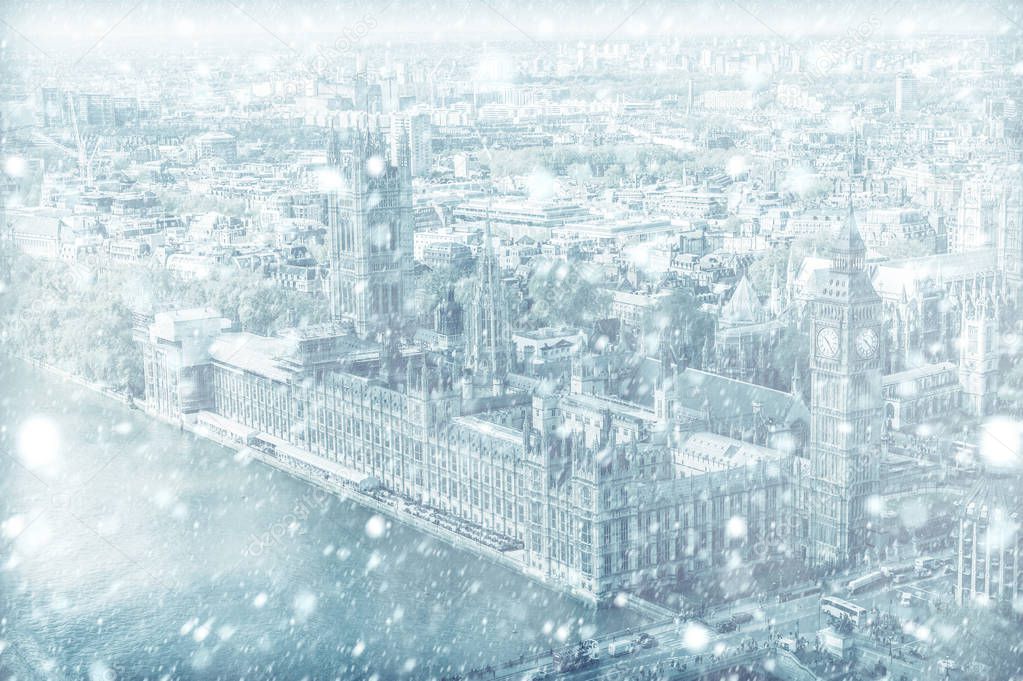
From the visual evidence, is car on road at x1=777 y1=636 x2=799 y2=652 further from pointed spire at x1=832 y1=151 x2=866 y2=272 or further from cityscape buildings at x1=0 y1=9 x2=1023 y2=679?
pointed spire at x1=832 y1=151 x2=866 y2=272

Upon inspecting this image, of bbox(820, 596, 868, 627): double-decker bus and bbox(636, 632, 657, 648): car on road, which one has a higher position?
bbox(820, 596, 868, 627): double-decker bus

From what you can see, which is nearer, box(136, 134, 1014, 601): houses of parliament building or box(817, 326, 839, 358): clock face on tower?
box(136, 134, 1014, 601): houses of parliament building

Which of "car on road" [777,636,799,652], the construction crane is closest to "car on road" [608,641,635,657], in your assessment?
"car on road" [777,636,799,652]

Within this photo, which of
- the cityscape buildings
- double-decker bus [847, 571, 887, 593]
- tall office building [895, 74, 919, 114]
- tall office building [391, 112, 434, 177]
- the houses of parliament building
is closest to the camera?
double-decker bus [847, 571, 887, 593]

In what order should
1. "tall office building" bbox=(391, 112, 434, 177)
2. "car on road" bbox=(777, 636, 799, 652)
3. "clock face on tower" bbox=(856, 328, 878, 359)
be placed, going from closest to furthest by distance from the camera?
"car on road" bbox=(777, 636, 799, 652)
"clock face on tower" bbox=(856, 328, 878, 359)
"tall office building" bbox=(391, 112, 434, 177)

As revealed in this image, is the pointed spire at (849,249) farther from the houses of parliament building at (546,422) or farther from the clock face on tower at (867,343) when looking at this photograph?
the clock face on tower at (867,343)

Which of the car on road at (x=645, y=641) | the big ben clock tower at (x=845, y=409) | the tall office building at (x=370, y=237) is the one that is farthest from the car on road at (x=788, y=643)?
the tall office building at (x=370, y=237)
